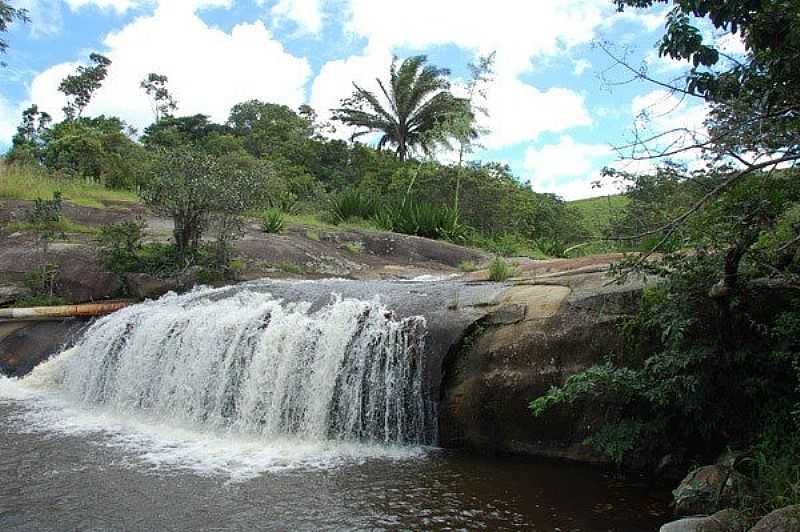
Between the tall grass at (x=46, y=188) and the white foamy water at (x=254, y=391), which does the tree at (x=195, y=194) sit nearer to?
the white foamy water at (x=254, y=391)

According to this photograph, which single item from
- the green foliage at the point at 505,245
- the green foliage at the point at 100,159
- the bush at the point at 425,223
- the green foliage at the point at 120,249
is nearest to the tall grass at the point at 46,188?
the green foliage at the point at 100,159

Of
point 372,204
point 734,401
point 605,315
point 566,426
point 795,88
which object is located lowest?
point 566,426

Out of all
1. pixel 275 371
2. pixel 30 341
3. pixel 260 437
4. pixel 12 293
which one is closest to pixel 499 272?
pixel 275 371

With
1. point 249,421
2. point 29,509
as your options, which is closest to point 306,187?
point 249,421

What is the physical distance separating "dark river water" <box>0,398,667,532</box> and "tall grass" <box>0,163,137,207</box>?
11.0 meters

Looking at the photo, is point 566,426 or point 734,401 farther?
point 566,426

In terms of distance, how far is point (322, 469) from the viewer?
5875 mm

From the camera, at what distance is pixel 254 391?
7367mm

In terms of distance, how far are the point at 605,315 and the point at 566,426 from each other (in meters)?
1.18

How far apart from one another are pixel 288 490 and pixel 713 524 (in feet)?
10.6

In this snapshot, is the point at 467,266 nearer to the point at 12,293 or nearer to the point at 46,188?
the point at 12,293

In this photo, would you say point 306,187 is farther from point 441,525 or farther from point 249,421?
point 441,525

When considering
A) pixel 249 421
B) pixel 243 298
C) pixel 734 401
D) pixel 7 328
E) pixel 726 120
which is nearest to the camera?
pixel 726 120

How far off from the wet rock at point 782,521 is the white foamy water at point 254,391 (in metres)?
3.48
